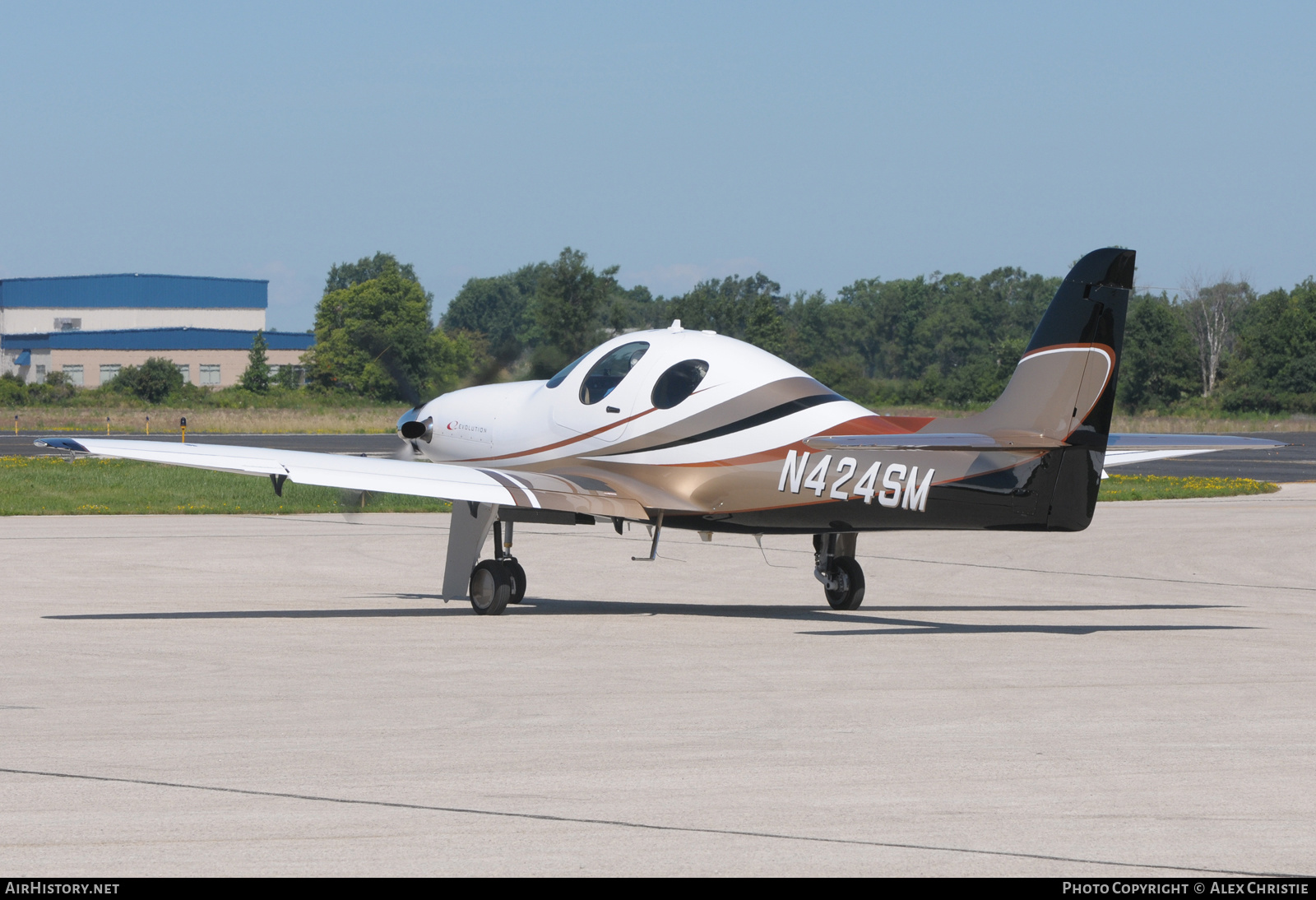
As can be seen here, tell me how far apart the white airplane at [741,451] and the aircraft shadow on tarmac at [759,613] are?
51 cm

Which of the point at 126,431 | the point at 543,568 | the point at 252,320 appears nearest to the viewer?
the point at 543,568

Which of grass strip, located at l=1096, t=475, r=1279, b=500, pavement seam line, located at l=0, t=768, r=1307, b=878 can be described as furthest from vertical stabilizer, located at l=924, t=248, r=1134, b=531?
grass strip, located at l=1096, t=475, r=1279, b=500

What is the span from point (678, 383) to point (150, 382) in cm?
9828

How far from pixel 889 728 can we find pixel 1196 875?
3.44 m

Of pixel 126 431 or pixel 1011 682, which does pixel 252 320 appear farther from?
pixel 1011 682

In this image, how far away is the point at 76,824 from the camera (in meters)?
6.88

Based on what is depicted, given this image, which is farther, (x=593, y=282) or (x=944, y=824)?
(x=593, y=282)

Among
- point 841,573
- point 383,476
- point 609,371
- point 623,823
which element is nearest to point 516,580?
point 383,476

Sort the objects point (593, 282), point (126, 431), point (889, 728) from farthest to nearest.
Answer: point (126, 431), point (593, 282), point (889, 728)

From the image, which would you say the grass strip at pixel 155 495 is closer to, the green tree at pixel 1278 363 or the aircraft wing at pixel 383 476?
the aircraft wing at pixel 383 476

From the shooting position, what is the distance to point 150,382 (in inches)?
4227

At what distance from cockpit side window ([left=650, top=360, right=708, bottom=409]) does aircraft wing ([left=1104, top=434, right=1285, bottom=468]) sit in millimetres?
4220

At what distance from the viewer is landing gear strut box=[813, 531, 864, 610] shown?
54.0 ft

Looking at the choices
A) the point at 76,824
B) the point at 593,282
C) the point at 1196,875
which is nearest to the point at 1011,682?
the point at 1196,875
